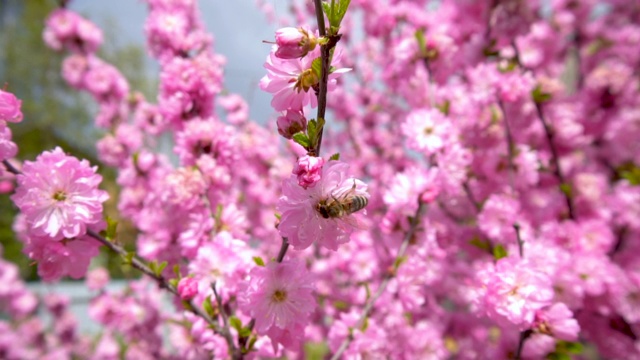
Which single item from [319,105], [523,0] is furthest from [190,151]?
[523,0]

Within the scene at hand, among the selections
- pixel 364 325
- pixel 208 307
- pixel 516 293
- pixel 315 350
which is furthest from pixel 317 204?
pixel 315 350

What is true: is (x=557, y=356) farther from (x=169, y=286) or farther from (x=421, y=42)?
(x=421, y=42)

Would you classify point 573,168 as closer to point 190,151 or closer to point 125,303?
point 190,151

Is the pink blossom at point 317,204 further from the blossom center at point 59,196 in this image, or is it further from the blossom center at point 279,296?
the blossom center at point 59,196

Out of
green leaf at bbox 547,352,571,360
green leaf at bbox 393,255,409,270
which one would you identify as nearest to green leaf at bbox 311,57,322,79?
green leaf at bbox 393,255,409,270

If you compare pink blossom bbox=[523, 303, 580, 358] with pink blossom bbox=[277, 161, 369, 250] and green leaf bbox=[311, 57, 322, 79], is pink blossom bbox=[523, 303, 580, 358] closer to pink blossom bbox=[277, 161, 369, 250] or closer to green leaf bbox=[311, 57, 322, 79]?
pink blossom bbox=[277, 161, 369, 250]

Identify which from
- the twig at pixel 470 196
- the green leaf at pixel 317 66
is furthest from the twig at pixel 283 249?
the twig at pixel 470 196
